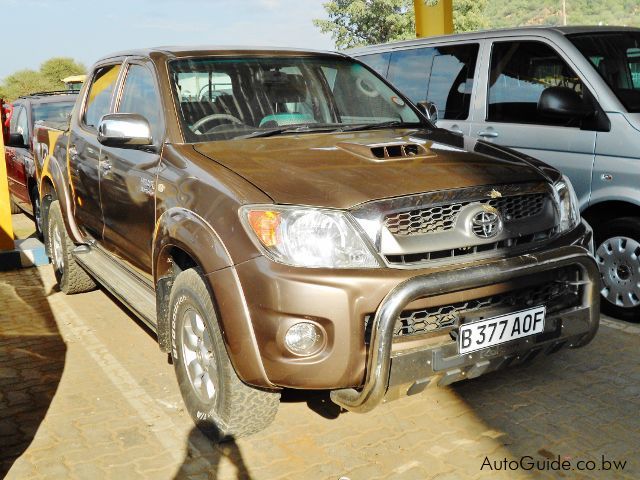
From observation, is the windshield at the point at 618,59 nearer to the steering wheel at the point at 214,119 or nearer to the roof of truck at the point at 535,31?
the roof of truck at the point at 535,31

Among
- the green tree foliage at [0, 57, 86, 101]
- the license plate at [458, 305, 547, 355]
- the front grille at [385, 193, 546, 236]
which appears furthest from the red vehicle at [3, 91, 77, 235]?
the green tree foliage at [0, 57, 86, 101]

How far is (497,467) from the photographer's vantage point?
3.08 m

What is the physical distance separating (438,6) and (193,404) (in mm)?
6935

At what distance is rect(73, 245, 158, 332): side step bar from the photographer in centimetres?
395

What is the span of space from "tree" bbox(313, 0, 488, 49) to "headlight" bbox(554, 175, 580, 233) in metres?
41.0

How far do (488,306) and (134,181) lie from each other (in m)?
2.04

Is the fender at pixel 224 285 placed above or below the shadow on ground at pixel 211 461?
above

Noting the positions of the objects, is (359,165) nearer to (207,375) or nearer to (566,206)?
(566,206)

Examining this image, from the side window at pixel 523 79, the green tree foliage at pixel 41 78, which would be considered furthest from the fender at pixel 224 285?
the green tree foliage at pixel 41 78

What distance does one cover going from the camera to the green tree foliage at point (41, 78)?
40.9m

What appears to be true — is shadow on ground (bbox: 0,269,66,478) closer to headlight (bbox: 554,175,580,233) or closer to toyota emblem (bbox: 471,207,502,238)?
toyota emblem (bbox: 471,207,502,238)

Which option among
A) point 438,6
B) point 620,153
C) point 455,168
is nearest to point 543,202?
point 455,168

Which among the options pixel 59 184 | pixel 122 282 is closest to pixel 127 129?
pixel 122 282

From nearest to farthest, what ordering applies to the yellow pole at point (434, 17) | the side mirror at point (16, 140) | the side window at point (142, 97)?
the side window at point (142, 97) → the side mirror at point (16, 140) → the yellow pole at point (434, 17)
